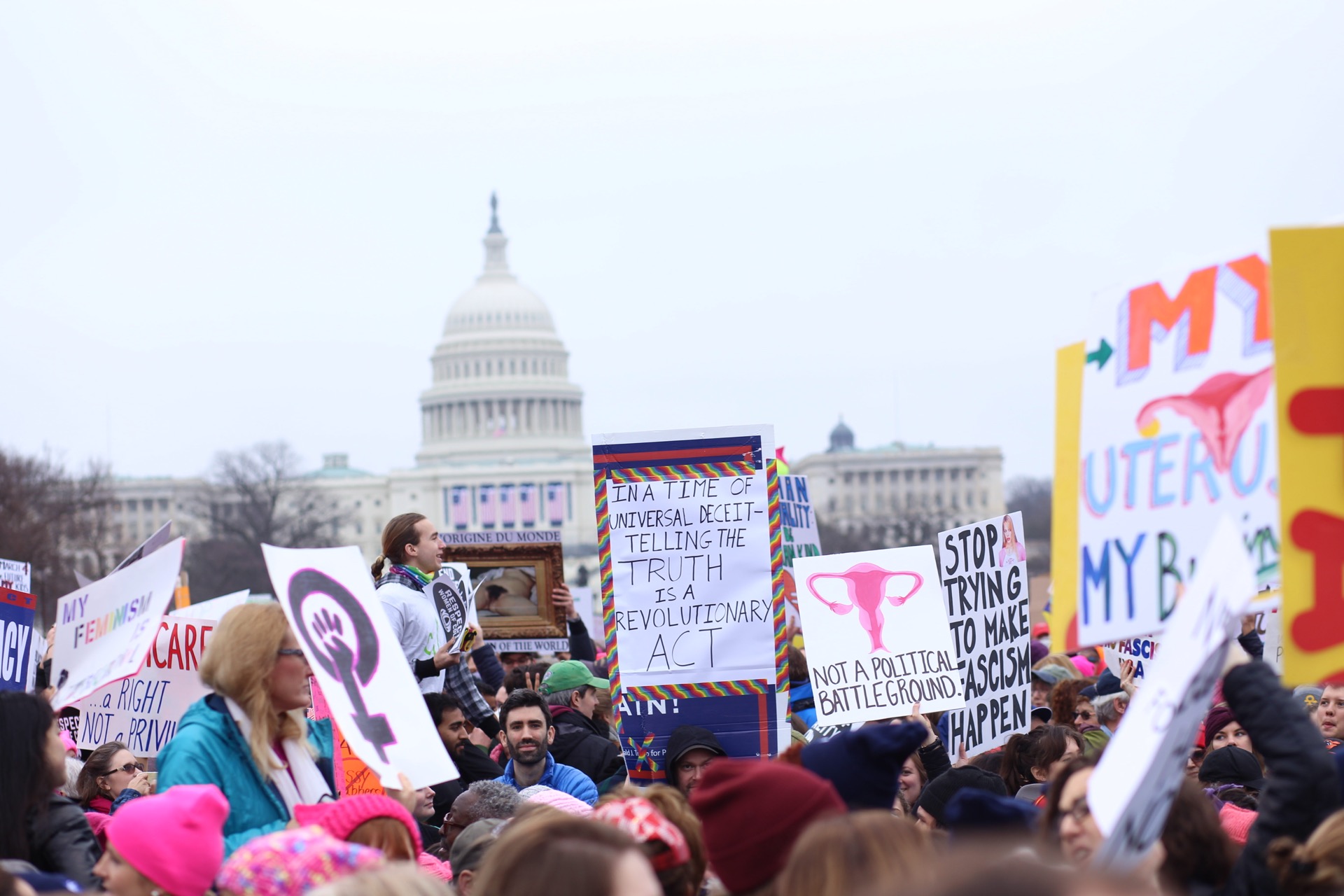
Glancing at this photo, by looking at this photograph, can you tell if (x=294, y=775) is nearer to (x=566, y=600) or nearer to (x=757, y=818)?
(x=757, y=818)

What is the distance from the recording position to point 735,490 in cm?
736

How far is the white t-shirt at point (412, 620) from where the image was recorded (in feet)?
23.5

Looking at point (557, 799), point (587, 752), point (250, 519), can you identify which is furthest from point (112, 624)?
point (250, 519)

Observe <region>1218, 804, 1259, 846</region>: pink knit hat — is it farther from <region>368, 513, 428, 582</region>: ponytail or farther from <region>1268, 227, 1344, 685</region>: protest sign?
<region>368, 513, 428, 582</region>: ponytail

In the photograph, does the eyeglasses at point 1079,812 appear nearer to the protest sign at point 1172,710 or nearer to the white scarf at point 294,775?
the protest sign at point 1172,710

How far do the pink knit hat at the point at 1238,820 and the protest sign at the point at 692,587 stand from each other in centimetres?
191

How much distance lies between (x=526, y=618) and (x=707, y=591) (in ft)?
16.0

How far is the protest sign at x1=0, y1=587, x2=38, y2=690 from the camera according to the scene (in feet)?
23.1

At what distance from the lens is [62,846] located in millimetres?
4699

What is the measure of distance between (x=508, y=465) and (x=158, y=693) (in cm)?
11473

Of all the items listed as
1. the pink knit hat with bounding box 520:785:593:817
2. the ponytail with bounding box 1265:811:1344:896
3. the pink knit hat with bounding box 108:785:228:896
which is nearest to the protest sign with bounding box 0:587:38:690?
the pink knit hat with bounding box 520:785:593:817

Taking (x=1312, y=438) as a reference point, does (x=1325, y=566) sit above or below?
below

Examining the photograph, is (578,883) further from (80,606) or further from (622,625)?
(622,625)

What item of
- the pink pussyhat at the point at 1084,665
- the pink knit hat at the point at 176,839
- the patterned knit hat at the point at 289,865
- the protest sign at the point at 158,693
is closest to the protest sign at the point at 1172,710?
the patterned knit hat at the point at 289,865
